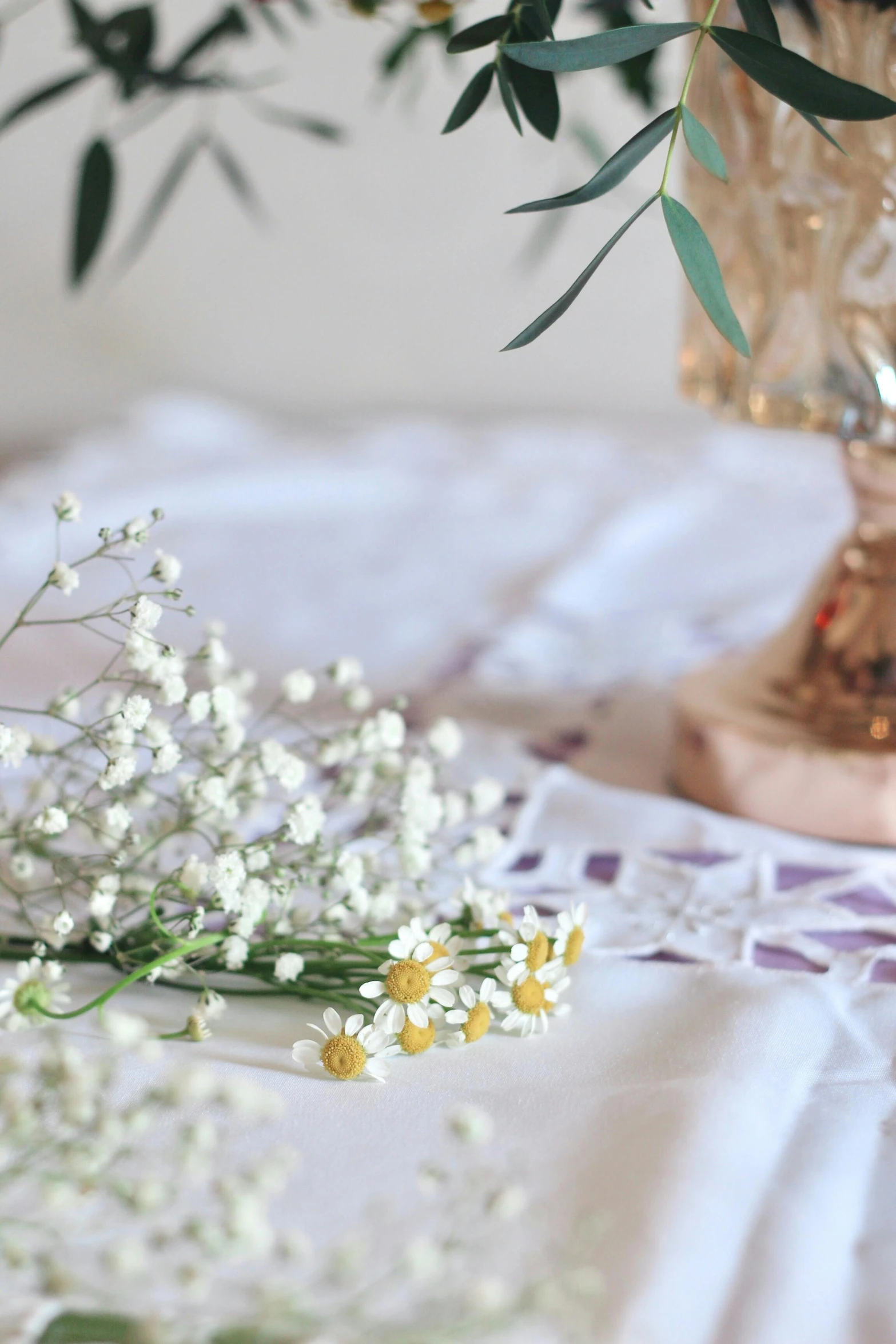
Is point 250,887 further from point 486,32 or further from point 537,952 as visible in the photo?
point 486,32

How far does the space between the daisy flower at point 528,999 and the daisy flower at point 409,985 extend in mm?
28

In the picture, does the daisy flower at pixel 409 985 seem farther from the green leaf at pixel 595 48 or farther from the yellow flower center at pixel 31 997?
the green leaf at pixel 595 48

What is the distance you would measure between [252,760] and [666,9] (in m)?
1.34

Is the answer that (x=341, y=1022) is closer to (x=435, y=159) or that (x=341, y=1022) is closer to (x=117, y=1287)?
(x=117, y=1287)

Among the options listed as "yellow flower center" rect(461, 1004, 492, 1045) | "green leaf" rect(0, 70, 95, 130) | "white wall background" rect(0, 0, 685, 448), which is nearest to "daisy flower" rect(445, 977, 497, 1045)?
"yellow flower center" rect(461, 1004, 492, 1045)

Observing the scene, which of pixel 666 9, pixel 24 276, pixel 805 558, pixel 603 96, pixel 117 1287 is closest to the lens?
pixel 117 1287

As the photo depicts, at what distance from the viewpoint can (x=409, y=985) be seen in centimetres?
37

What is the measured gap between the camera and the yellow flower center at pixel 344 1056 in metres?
0.37

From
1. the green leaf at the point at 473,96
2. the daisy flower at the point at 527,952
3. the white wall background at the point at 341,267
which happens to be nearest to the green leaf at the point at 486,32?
the green leaf at the point at 473,96

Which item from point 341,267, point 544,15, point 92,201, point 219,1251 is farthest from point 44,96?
point 341,267

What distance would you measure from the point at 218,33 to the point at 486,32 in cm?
31

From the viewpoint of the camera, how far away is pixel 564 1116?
1.18 ft

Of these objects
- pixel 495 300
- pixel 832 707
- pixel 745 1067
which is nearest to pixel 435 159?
pixel 495 300

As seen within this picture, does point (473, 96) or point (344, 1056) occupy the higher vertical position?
point (473, 96)
